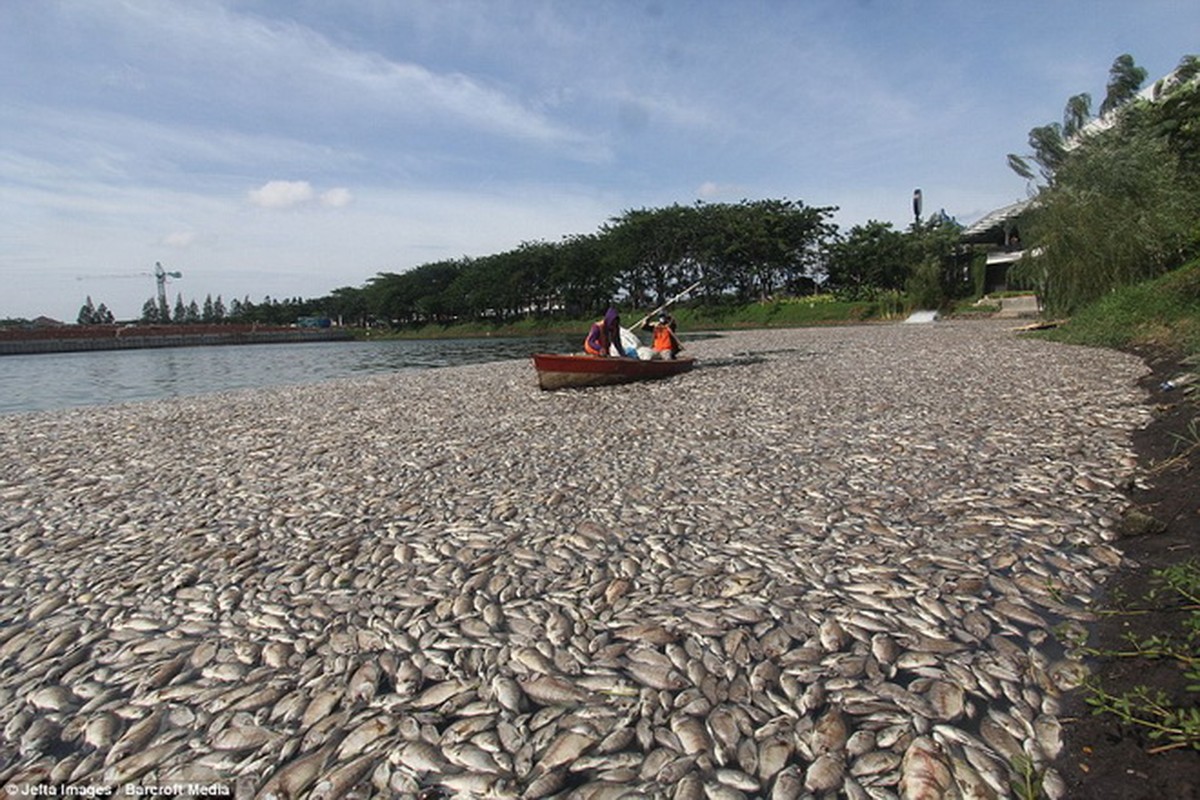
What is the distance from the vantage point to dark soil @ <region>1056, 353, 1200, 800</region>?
2.93 m

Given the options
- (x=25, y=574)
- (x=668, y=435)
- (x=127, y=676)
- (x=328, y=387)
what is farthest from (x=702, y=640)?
(x=328, y=387)

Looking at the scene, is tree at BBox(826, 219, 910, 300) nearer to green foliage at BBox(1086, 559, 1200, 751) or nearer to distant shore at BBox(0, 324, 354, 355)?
green foliage at BBox(1086, 559, 1200, 751)

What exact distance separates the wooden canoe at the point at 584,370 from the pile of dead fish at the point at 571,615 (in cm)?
707

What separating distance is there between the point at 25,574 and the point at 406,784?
17.1 ft

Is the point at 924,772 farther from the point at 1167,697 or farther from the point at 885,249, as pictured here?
the point at 885,249

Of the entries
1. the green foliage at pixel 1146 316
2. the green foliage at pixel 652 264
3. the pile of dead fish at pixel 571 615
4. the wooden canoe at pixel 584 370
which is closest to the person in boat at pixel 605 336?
the wooden canoe at pixel 584 370

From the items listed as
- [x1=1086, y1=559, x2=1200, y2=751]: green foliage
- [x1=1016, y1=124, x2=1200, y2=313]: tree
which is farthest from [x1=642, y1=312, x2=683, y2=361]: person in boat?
[x1=1016, y1=124, x2=1200, y2=313]: tree

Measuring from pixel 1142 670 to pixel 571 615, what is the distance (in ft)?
11.3

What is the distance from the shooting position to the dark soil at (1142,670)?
293 cm

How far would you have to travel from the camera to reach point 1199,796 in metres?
2.75

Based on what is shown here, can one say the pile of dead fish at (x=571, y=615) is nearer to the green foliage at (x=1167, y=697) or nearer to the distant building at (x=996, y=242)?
the green foliage at (x=1167, y=697)

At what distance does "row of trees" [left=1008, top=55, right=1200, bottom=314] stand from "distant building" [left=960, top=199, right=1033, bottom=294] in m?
23.7

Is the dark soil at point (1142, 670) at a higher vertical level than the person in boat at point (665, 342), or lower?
lower

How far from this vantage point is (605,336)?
1947 centimetres
